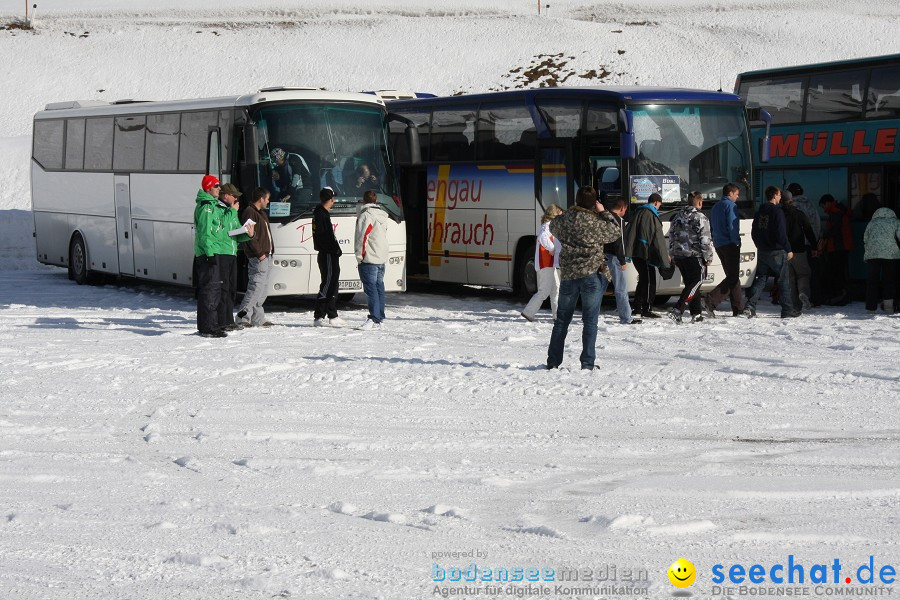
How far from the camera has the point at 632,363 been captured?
12.8m

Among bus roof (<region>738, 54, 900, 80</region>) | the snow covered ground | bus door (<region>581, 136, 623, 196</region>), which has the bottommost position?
the snow covered ground

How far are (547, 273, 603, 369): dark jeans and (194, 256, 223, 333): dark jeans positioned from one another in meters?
4.80

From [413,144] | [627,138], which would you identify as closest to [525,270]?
[413,144]

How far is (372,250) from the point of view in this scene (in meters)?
16.4

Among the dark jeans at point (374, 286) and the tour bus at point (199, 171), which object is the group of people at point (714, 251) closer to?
the dark jeans at point (374, 286)

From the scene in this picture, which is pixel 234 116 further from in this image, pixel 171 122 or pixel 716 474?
pixel 716 474

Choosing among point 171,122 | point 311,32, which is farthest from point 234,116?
point 311,32

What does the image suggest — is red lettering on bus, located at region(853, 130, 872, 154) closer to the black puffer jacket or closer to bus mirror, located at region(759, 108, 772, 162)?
bus mirror, located at region(759, 108, 772, 162)

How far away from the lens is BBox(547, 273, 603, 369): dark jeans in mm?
11930

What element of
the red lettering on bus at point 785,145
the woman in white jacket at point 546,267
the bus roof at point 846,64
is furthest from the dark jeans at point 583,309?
the red lettering on bus at point 785,145

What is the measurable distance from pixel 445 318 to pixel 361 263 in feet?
6.13

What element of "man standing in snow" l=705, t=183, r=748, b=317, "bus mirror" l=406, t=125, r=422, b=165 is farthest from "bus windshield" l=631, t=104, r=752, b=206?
"bus mirror" l=406, t=125, r=422, b=165

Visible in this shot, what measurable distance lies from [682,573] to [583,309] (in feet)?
20.8

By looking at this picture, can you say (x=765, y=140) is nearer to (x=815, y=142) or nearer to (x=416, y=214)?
(x=815, y=142)
